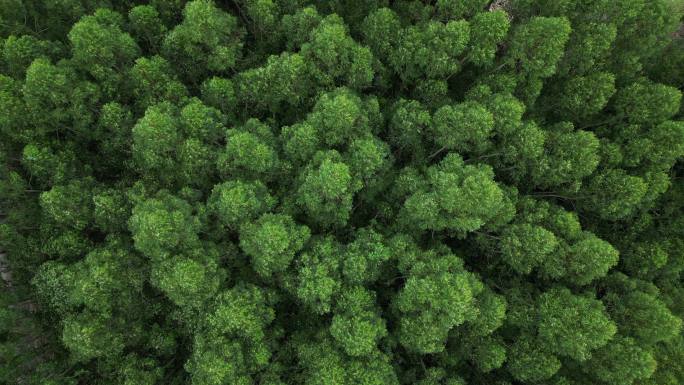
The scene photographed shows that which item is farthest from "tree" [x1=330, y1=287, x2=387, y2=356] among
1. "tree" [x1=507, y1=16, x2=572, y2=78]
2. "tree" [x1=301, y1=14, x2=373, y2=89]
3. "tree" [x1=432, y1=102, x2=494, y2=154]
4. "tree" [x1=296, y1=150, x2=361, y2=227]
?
"tree" [x1=507, y1=16, x2=572, y2=78]

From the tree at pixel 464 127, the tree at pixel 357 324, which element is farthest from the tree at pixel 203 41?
the tree at pixel 357 324

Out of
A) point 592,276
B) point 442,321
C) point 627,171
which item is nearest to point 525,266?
point 592,276

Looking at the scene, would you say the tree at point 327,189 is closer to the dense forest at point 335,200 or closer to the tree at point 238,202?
the dense forest at point 335,200

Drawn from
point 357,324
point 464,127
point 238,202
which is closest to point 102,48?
point 238,202

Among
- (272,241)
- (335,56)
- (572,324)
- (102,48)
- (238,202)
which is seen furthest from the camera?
(335,56)

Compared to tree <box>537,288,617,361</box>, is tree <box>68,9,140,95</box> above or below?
below

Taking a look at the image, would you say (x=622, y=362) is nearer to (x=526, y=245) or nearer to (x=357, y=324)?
(x=526, y=245)

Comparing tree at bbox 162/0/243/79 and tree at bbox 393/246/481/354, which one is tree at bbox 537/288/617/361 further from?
tree at bbox 162/0/243/79

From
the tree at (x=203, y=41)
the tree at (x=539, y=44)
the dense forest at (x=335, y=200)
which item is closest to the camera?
the dense forest at (x=335, y=200)
